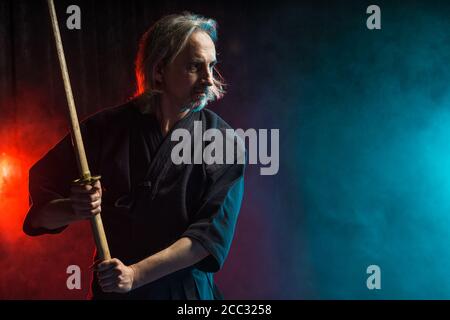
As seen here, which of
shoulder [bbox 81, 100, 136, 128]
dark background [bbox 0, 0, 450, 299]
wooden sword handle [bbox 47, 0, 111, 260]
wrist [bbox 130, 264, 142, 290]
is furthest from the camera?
dark background [bbox 0, 0, 450, 299]

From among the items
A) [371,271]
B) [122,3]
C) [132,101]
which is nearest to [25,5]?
[122,3]

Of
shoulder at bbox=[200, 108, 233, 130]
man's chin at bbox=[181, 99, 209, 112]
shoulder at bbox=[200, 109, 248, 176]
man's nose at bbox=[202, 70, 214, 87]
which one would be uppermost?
man's nose at bbox=[202, 70, 214, 87]

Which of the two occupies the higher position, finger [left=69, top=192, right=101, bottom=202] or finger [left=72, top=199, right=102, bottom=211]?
finger [left=69, top=192, right=101, bottom=202]

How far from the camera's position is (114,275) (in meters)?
1.38

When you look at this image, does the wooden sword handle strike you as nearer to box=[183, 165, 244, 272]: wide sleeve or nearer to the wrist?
the wrist

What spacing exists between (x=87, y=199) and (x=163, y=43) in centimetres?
59

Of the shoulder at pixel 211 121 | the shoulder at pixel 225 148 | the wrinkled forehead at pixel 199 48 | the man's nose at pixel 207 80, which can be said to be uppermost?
the wrinkled forehead at pixel 199 48

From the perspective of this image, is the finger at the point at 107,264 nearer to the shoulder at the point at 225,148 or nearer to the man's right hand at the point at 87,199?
the man's right hand at the point at 87,199

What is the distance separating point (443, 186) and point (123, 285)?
74.8 inches

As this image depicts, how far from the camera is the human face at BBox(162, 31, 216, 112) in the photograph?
1.68 m

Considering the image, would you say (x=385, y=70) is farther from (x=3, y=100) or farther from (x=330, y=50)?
(x=3, y=100)

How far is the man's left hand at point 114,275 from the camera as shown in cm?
137

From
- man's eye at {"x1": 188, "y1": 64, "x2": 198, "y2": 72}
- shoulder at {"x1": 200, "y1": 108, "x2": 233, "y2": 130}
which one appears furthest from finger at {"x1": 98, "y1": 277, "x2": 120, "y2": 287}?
man's eye at {"x1": 188, "y1": 64, "x2": 198, "y2": 72}
